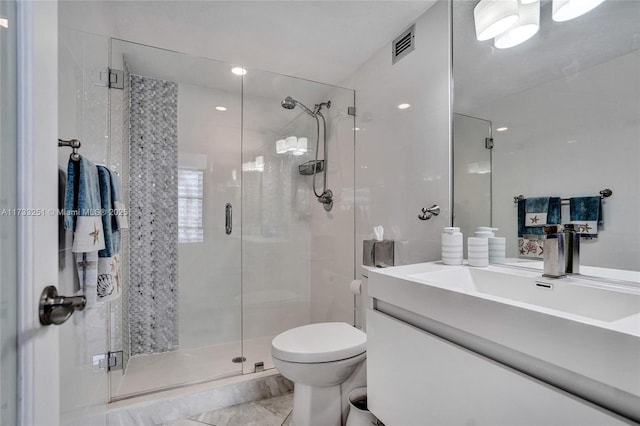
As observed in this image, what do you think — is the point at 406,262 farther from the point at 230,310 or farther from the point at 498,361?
the point at 230,310

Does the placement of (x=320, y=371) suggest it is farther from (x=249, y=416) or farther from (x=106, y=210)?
(x=106, y=210)

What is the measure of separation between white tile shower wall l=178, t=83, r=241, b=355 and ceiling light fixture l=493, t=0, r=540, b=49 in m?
1.93

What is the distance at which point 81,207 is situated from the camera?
934mm

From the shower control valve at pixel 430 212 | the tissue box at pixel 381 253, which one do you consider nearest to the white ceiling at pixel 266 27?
the shower control valve at pixel 430 212

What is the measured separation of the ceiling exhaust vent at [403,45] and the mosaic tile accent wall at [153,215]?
1755 millimetres

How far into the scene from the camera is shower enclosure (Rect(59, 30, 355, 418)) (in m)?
2.33

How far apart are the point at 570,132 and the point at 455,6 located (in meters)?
0.93

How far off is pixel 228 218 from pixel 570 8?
7.84 feet

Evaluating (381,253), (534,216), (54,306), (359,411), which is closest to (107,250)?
(54,306)

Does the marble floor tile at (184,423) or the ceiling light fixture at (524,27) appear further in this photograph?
the marble floor tile at (184,423)

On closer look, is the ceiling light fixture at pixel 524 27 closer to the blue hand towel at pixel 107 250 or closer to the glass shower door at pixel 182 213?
the blue hand towel at pixel 107 250

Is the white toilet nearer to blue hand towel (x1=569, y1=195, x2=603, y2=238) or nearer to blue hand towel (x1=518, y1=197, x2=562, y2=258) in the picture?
blue hand towel (x1=518, y1=197, x2=562, y2=258)

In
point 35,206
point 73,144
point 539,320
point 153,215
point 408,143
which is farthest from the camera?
point 153,215

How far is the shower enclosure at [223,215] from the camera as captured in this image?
2332mm
